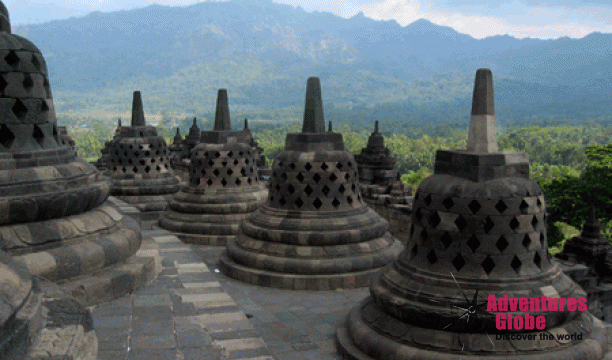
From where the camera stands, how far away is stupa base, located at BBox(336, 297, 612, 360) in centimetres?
591

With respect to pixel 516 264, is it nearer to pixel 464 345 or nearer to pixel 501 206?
pixel 501 206

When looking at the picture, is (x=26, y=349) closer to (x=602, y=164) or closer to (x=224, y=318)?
(x=224, y=318)

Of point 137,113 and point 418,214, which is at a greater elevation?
point 137,113

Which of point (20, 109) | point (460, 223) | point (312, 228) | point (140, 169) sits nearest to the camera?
point (20, 109)

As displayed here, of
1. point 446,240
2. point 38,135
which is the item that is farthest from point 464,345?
point 38,135

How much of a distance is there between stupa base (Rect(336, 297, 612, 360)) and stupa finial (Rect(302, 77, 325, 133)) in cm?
516

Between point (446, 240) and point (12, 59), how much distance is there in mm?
5202

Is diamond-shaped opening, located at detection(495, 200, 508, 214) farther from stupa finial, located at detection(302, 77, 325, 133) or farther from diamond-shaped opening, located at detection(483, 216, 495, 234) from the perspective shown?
stupa finial, located at detection(302, 77, 325, 133)

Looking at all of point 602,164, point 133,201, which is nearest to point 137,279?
point 133,201

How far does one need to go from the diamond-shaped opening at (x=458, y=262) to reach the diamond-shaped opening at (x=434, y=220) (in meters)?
0.44

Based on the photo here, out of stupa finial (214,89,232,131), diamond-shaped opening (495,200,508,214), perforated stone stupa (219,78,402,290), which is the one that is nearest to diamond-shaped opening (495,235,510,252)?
diamond-shaped opening (495,200,508,214)

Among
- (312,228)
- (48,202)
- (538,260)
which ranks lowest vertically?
(312,228)

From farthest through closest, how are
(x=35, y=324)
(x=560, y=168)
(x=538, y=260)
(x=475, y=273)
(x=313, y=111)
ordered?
(x=560, y=168) < (x=313, y=111) < (x=538, y=260) < (x=475, y=273) < (x=35, y=324)

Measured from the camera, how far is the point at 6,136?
5914 mm
